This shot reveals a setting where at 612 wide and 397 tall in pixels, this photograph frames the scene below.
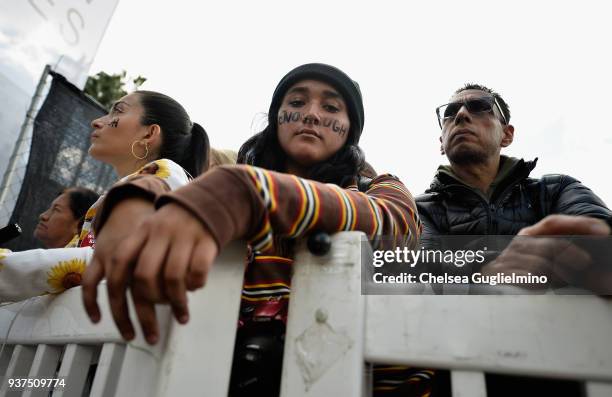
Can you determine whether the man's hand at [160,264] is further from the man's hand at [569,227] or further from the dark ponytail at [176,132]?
the dark ponytail at [176,132]

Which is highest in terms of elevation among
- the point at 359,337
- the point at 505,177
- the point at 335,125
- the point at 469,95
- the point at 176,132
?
the point at 469,95

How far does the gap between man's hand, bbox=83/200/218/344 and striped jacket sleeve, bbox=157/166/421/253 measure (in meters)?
0.02

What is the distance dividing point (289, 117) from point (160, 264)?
3.33 feet

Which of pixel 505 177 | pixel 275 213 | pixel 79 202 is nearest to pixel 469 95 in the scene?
pixel 505 177

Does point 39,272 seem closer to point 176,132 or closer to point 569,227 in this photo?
point 176,132

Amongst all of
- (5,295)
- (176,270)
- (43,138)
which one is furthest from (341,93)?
(43,138)

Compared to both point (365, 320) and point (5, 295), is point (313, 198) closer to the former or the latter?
point (365, 320)

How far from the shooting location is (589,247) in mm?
711

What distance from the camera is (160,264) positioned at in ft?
1.82

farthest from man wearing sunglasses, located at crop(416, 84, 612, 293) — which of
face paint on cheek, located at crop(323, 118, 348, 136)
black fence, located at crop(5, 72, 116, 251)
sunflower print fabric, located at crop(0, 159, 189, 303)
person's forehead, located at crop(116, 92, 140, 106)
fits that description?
black fence, located at crop(5, 72, 116, 251)

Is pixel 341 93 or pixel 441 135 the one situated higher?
pixel 441 135

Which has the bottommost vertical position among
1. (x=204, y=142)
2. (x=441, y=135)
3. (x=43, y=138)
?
(x=204, y=142)

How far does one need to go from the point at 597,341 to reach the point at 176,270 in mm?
614

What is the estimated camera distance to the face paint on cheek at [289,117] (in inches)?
57.8
